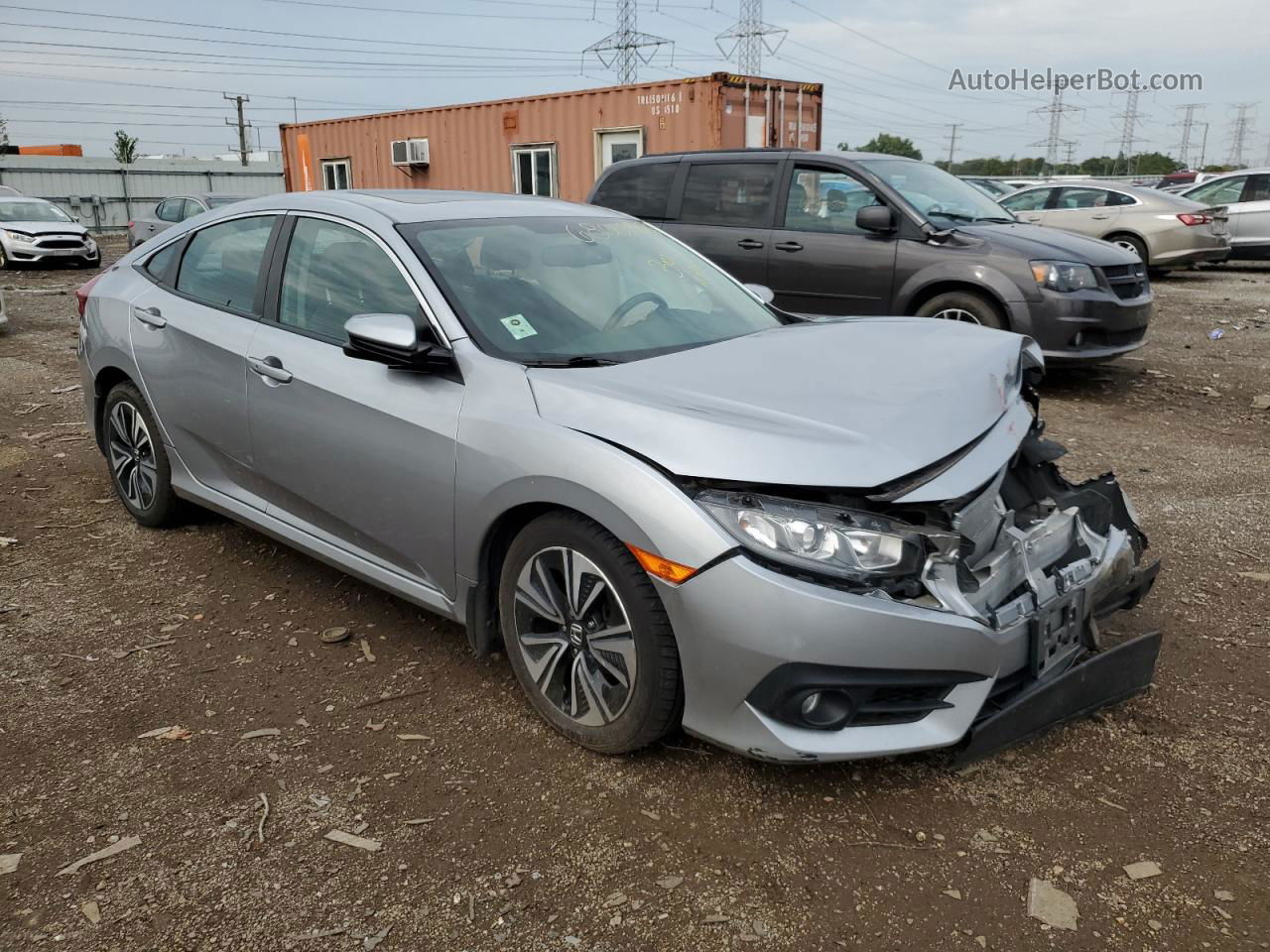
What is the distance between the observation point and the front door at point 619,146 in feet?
48.2

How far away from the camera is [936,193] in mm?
8000

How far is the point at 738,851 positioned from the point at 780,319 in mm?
2232

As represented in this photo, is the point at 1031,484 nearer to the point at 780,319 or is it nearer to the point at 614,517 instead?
the point at 780,319

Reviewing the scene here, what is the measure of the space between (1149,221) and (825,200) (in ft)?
31.4

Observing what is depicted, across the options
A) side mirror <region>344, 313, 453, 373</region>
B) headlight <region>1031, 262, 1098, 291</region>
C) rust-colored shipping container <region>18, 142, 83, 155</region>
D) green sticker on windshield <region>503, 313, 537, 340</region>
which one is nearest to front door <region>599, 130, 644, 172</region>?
headlight <region>1031, 262, 1098, 291</region>

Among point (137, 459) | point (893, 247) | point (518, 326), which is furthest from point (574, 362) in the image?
point (893, 247)

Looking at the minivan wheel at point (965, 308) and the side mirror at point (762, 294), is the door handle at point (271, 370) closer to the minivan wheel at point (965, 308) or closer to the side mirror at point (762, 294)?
the side mirror at point (762, 294)

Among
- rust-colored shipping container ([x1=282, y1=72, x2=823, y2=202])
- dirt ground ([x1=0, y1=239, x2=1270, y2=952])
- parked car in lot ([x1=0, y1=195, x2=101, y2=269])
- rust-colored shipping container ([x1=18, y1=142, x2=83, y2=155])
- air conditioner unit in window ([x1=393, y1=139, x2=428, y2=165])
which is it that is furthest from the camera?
rust-colored shipping container ([x1=18, y1=142, x2=83, y2=155])

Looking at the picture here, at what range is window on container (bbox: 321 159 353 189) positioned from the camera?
66.0 ft

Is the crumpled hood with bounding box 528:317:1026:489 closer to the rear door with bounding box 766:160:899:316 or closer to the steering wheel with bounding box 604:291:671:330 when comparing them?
the steering wheel with bounding box 604:291:671:330

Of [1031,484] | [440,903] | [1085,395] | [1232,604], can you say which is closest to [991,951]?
[440,903]

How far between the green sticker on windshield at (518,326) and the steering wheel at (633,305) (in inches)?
11.1

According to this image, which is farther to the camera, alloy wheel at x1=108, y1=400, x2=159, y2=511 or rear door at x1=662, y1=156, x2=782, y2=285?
rear door at x1=662, y1=156, x2=782, y2=285

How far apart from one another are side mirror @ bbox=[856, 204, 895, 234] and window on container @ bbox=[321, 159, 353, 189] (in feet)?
49.2
